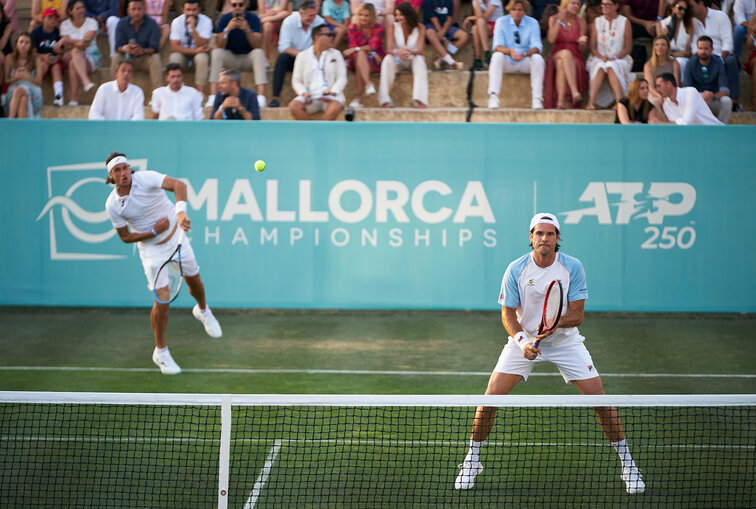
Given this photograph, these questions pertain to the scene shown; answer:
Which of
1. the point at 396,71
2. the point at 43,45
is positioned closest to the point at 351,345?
the point at 396,71

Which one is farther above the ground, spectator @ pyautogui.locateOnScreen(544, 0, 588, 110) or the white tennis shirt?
spectator @ pyautogui.locateOnScreen(544, 0, 588, 110)

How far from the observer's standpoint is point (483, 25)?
1524 cm

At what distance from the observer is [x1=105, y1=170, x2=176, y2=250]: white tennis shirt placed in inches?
342

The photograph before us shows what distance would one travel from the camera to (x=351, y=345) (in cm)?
1081

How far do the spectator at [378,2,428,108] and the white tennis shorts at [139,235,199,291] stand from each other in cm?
625

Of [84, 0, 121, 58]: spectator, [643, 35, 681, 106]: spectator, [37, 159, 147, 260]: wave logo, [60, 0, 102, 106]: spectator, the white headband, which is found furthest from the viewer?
[84, 0, 121, 58]: spectator

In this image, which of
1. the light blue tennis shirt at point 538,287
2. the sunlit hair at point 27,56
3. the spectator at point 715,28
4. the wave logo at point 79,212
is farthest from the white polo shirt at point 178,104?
the light blue tennis shirt at point 538,287

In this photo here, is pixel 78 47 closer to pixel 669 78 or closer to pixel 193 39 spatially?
pixel 193 39

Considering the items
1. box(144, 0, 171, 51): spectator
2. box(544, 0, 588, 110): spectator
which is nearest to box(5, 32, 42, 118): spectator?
box(144, 0, 171, 51): spectator

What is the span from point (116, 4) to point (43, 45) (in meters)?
1.58

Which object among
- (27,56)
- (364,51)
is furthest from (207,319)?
(27,56)

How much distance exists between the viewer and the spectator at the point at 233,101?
1279cm

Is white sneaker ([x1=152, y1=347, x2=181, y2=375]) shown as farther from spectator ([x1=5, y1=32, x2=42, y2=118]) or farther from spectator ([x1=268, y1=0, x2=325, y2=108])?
spectator ([x1=5, y1=32, x2=42, y2=118])

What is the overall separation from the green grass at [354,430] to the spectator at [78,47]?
16.3 feet
